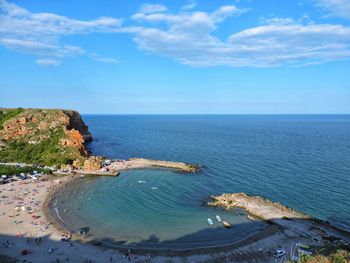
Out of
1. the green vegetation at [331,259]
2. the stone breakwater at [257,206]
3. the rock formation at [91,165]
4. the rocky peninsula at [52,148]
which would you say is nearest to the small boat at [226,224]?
the stone breakwater at [257,206]

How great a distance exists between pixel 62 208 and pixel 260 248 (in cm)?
3600

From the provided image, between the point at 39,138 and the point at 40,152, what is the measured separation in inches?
354

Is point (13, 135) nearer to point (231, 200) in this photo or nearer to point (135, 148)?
point (135, 148)

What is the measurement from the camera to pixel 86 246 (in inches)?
1634

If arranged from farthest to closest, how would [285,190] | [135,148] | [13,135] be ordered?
[135,148]
[13,135]
[285,190]

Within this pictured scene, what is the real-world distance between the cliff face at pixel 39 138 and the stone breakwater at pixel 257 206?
45.7 metres

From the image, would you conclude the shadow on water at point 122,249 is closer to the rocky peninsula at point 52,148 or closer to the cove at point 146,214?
the cove at point 146,214

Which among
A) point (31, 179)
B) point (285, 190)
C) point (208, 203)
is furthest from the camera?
point (31, 179)

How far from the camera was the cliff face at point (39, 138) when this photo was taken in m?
87.8

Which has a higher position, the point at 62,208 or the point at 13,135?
the point at 13,135

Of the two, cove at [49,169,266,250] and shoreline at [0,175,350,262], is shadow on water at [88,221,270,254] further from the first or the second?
shoreline at [0,175,350,262]

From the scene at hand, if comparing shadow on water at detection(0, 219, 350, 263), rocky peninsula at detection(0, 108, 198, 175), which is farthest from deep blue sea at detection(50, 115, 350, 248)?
rocky peninsula at detection(0, 108, 198, 175)

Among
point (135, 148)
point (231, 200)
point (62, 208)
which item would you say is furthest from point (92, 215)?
point (135, 148)

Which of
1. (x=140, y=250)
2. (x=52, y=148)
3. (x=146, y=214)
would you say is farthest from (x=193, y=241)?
(x=52, y=148)
